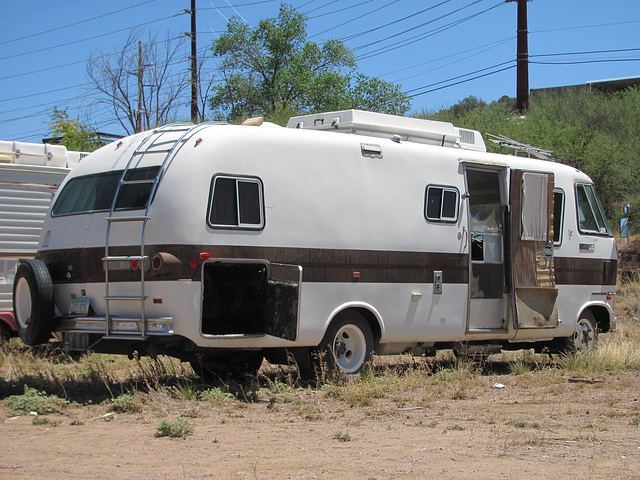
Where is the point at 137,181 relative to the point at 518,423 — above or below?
above

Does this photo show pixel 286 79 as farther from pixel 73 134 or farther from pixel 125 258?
pixel 125 258

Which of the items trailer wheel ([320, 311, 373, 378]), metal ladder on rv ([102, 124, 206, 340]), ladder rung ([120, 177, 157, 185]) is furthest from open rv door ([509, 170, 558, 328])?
ladder rung ([120, 177, 157, 185])

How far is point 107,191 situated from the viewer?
8945 millimetres

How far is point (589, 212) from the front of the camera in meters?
12.3

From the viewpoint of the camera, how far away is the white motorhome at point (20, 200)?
11219 mm

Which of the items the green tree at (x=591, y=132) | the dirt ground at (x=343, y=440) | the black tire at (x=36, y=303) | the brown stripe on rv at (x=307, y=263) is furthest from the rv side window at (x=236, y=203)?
the green tree at (x=591, y=132)

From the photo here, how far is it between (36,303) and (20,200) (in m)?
3.53

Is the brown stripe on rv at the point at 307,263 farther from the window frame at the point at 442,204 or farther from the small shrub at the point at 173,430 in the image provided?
the small shrub at the point at 173,430

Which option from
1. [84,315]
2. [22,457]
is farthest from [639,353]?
[22,457]

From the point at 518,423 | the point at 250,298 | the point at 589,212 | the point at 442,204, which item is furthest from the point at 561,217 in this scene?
the point at 518,423

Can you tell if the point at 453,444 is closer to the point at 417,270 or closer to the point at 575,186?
the point at 417,270

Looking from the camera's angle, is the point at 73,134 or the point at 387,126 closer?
the point at 387,126

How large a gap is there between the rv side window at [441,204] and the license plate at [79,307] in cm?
439

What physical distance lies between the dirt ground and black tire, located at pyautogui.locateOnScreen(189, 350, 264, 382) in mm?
1149
